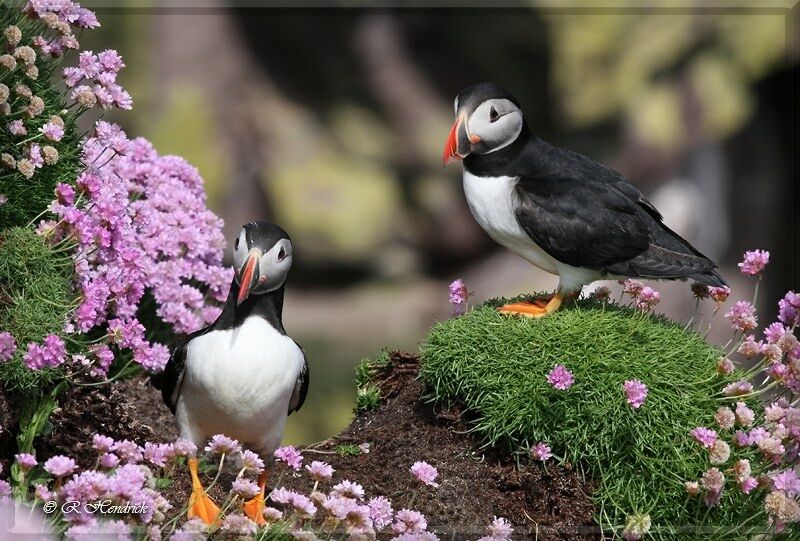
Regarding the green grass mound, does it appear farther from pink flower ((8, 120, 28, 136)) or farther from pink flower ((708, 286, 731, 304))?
pink flower ((8, 120, 28, 136))

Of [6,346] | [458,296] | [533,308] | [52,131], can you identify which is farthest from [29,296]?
[533,308]

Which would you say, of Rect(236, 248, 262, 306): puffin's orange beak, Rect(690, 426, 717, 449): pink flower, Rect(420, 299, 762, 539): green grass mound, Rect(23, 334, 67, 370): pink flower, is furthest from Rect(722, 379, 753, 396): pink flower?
Rect(23, 334, 67, 370): pink flower

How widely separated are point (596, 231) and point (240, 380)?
1655mm

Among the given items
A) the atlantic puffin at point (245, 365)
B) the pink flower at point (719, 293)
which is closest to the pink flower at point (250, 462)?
the atlantic puffin at point (245, 365)

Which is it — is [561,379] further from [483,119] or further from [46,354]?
[46,354]

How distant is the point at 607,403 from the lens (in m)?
4.33

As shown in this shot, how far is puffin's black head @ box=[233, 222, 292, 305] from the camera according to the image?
410cm

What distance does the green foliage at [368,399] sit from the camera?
17.7 ft

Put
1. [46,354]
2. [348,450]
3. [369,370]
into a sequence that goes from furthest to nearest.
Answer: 1. [369,370]
2. [348,450]
3. [46,354]

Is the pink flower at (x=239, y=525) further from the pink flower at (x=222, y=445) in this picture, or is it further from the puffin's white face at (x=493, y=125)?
the puffin's white face at (x=493, y=125)

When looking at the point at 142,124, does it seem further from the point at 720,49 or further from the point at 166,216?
the point at 166,216

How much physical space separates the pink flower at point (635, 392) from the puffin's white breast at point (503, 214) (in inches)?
29.2

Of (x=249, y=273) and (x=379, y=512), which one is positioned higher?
(x=249, y=273)

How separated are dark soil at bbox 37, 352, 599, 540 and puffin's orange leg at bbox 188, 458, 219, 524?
248 millimetres
